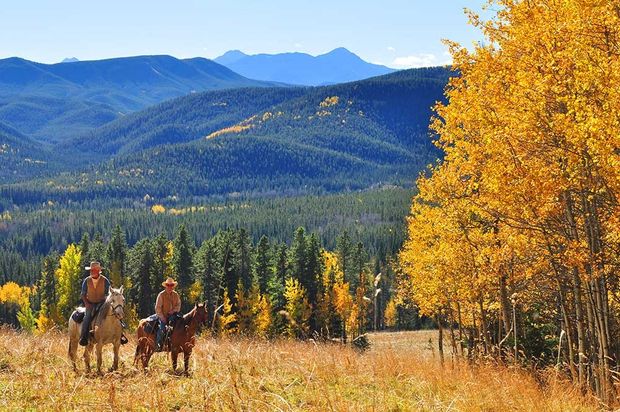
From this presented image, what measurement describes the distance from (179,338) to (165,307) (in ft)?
3.03

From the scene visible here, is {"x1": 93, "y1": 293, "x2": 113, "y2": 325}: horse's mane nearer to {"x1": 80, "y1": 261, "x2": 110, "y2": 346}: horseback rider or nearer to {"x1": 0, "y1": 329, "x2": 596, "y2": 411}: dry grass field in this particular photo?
{"x1": 80, "y1": 261, "x2": 110, "y2": 346}: horseback rider

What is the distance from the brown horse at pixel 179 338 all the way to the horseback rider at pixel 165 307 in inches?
9.8

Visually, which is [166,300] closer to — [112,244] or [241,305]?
[241,305]

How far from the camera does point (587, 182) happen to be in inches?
415

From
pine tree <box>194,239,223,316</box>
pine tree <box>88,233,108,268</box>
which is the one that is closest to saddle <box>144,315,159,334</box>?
pine tree <box>194,239,223,316</box>

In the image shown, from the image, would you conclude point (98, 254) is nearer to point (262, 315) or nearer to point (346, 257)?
point (262, 315)

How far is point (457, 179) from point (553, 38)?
8.00m

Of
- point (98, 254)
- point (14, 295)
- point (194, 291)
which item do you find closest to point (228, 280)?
point (194, 291)

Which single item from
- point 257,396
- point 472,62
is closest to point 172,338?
point 257,396

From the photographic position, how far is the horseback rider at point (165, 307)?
13.7 meters

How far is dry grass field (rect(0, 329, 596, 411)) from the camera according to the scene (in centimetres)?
804

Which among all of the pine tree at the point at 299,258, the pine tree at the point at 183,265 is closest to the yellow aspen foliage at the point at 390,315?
the pine tree at the point at 299,258

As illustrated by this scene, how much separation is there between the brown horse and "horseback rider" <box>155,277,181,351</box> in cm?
25

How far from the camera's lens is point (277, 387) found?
34.8 ft
